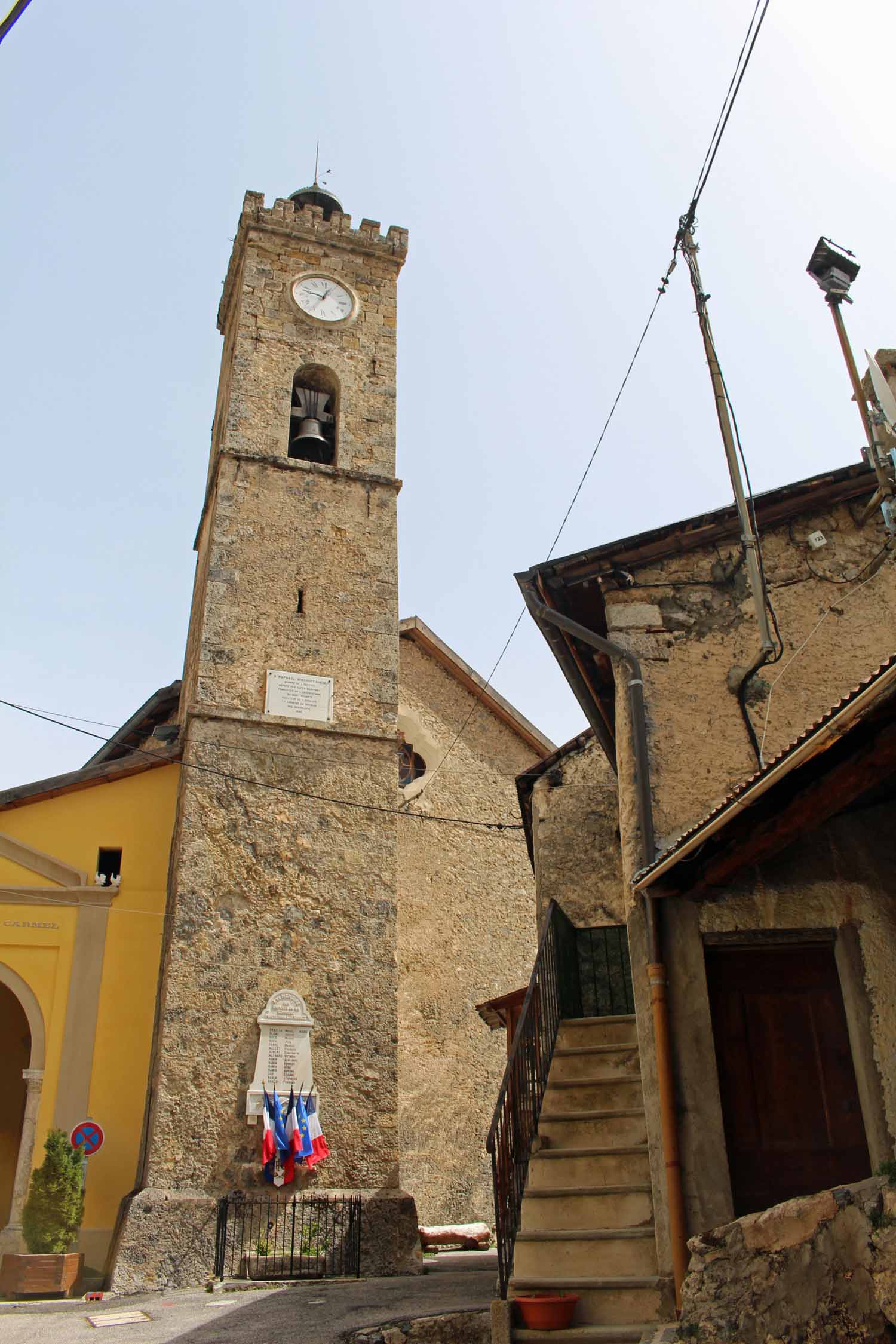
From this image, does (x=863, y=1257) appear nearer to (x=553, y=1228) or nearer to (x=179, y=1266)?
(x=553, y=1228)

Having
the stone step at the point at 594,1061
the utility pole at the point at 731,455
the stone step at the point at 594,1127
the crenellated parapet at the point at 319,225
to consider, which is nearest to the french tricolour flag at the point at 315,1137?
the stone step at the point at 594,1061

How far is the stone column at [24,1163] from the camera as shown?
9008mm

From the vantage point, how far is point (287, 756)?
11422 mm

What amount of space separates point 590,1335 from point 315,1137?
17.2 feet

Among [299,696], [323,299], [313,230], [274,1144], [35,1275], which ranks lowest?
[35,1275]

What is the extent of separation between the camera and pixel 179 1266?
28.9 ft

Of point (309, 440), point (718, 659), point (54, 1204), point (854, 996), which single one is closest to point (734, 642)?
point (718, 659)

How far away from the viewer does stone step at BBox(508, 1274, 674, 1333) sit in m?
5.08

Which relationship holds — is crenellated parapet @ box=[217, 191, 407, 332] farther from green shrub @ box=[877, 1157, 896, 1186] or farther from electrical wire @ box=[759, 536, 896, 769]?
green shrub @ box=[877, 1157, 896, 1186]

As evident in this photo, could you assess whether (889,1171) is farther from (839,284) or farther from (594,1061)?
(839,284)

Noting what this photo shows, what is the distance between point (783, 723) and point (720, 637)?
0.74m

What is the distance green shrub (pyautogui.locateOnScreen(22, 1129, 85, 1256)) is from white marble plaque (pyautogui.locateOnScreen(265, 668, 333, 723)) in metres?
4.66

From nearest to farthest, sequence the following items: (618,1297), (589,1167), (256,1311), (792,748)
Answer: (792,748) → (618,1297) → (589,1167) → (256,1311)

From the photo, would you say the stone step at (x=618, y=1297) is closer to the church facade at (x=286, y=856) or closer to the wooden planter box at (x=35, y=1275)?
the church facade at (x=286, y=856)
